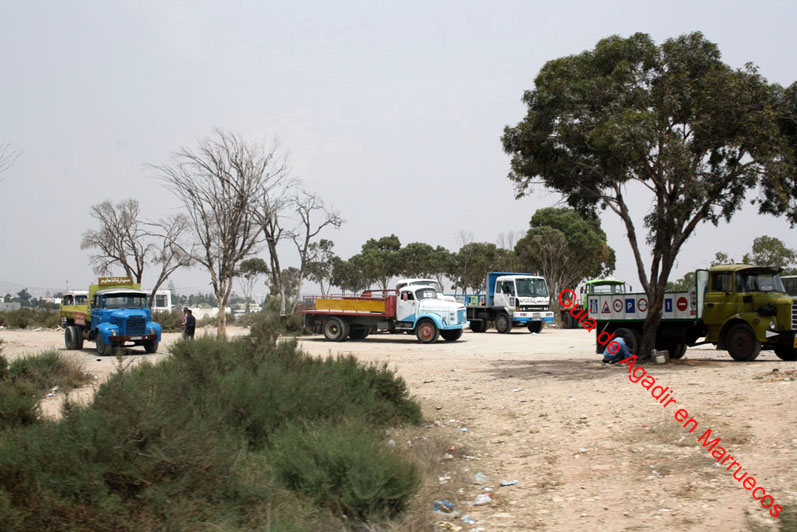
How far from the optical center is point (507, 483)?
25.6ft

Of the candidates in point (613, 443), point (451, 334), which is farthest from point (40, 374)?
point (451, 334)

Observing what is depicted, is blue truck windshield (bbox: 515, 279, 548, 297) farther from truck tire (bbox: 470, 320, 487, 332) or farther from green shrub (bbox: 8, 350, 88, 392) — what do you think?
green shrub (bbox: 8, 350, 88, 392)

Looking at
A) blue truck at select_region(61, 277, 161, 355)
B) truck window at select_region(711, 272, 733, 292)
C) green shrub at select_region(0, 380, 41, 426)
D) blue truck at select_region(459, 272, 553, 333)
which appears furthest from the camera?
blue truck at select_region(459, 272, 553, 333)

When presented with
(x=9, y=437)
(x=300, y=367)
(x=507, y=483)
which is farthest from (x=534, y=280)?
(x=9, y=437)

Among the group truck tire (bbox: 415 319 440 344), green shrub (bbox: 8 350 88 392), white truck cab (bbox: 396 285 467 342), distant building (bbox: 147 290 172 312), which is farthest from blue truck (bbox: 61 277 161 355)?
distant building (bbox: 147 290 172 312)

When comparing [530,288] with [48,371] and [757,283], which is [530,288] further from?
[48,371]

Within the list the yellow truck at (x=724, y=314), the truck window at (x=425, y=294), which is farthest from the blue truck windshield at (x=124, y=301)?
the yellow truck at (x=724, y=314)

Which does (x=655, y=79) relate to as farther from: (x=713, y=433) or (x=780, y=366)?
(x=713, y=433)

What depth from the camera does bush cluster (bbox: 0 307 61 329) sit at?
45.8m

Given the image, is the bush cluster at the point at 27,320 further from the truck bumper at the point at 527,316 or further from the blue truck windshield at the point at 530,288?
the blue truck windshield at the point at 530,288

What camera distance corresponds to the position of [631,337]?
683 inches

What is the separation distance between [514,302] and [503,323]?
4.28 feet

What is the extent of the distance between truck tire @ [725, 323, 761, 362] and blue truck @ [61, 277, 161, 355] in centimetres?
1815

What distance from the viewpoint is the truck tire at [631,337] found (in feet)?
56.6
